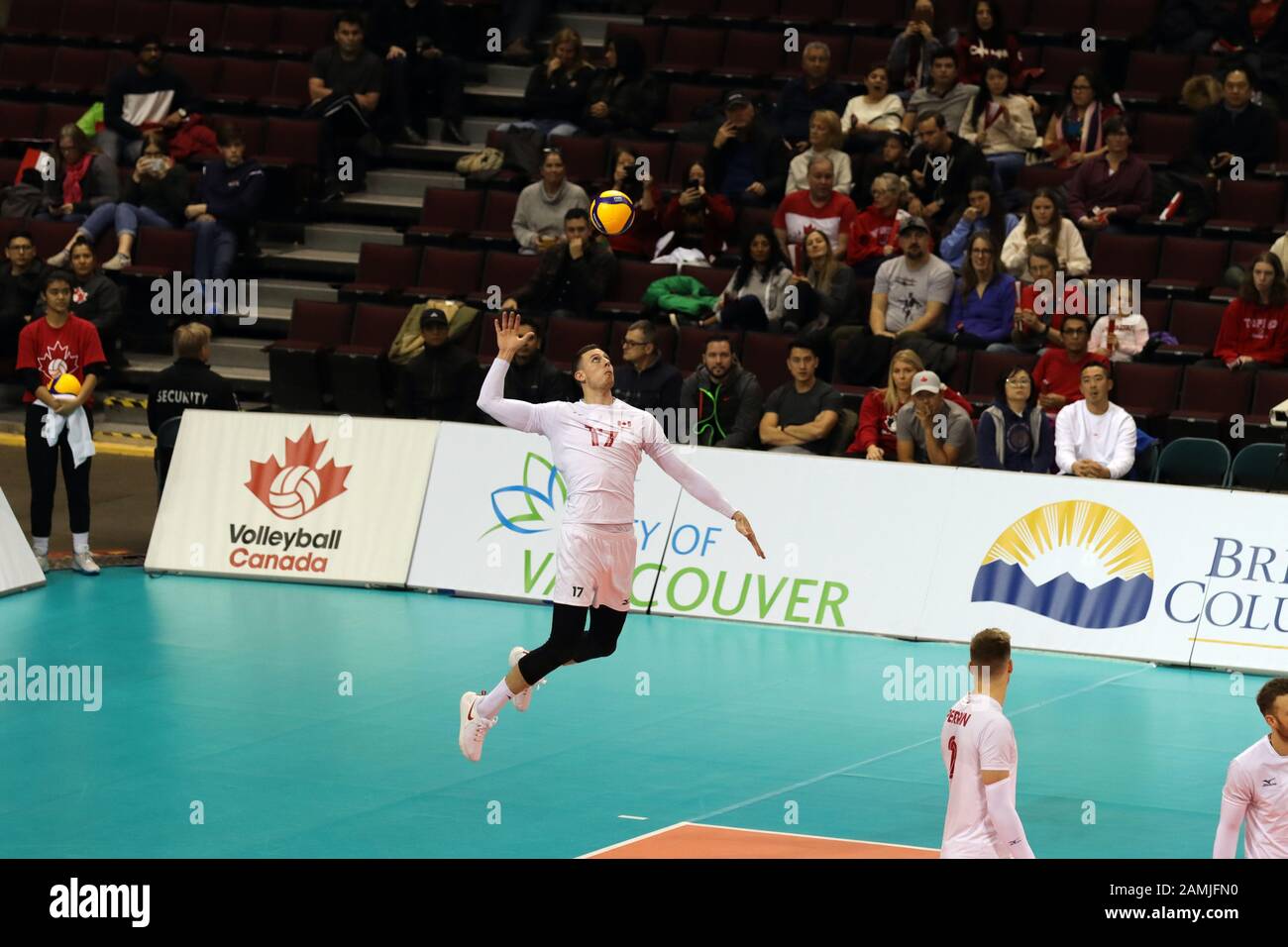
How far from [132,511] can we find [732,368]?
20.4 feet

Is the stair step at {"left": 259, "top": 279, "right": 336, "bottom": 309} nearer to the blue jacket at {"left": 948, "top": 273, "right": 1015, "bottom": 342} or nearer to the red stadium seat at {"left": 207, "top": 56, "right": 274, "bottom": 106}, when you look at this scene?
the red stadium seat at {"left": 207, "top": 56, "right": 274, "bottom": 106}

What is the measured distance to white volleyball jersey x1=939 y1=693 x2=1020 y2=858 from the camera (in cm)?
755

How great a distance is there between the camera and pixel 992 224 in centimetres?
1916

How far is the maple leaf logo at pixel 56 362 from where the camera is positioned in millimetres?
16625

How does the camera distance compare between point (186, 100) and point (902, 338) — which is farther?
point (186, 100)

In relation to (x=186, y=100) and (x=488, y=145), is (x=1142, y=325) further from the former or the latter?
(x=186, y=100)

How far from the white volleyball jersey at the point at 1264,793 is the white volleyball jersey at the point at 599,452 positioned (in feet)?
12.7

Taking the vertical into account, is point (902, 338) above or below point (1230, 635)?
above

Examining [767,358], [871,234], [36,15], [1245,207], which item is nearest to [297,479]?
[767,358]

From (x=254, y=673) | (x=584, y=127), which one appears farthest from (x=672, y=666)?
(x=584, y=127)

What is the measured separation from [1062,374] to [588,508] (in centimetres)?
730

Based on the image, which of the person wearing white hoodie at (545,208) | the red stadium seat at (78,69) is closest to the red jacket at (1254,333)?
the person wearing white hoodie at (545,208)

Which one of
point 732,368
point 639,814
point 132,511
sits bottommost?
point 639,814

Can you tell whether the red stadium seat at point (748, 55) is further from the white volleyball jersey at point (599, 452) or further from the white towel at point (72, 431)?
the white volleyball jersey at point (599, 452)
